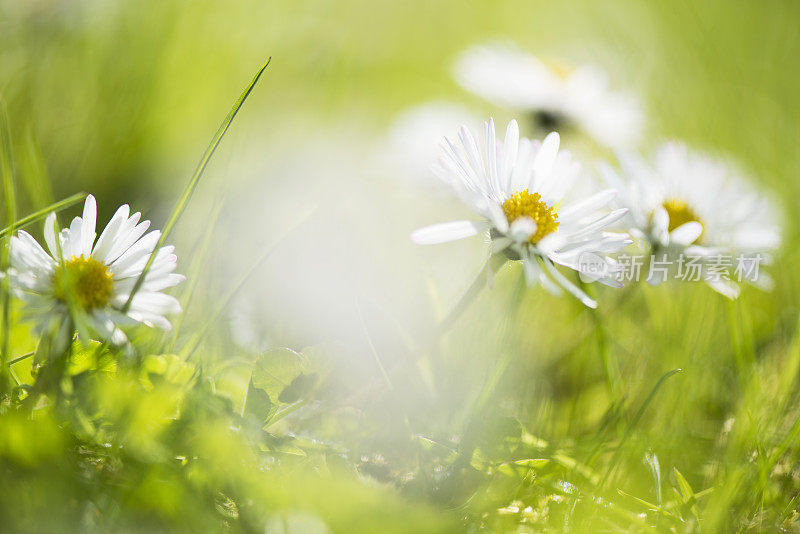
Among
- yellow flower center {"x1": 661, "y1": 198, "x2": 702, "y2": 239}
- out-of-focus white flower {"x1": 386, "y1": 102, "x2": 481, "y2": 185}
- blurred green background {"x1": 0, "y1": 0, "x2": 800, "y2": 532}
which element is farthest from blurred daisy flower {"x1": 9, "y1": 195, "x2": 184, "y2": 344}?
yellow flower center {"x1": 661, "y1": 198, "x2": 702, "y2": 239}

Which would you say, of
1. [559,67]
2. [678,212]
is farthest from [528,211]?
[559,67]

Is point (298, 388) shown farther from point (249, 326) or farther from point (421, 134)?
point (421, 134)

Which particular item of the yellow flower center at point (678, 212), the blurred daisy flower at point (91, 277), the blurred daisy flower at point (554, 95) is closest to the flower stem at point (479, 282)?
the blurred daisy flower at point (91, 277)

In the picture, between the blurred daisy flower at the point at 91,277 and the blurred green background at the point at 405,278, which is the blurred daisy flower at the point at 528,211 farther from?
the blurred daisy flower at the point at 91,277

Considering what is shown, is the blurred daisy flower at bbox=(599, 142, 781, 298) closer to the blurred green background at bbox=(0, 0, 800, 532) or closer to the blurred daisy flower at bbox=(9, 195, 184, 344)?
the blurred green background at bbox=(0, 0, 800, 532)

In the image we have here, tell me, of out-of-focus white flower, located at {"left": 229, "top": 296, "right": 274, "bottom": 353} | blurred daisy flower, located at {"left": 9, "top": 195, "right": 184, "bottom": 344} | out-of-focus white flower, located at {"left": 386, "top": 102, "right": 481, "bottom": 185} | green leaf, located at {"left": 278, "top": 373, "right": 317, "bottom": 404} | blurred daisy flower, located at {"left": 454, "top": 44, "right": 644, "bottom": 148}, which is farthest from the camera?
→ blurred daisy flower, located at {"left": 454, "top": 44, "right": 644, "bottom": 148}

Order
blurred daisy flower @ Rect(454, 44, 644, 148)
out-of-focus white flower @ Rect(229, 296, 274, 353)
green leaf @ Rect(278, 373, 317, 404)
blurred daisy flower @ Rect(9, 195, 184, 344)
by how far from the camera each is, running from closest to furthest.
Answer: blurred daisy flower @ Rect(9, 195, 184, 344) → green leaf @ Rect(278, 373, 317, 404) → out-of-focus white flower @ Rect(229, 296, 274, 353) → blurred daisy flower @ Rect(454, 44, 644, 148)

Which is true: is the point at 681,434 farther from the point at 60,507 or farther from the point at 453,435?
the point at 60,507

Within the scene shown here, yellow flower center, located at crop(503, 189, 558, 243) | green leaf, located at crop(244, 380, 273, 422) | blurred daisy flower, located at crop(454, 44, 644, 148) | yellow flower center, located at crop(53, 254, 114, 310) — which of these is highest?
blurred daisy flower, located at crop(454, 44, 644, 148)
